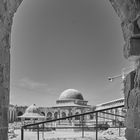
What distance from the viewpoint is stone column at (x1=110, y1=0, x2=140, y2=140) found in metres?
2.72

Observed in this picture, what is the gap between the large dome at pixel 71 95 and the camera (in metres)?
43.3

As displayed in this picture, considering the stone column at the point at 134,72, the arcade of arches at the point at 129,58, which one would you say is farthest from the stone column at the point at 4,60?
the stone column at the point at 134,72

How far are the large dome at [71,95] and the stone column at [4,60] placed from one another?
40.3m

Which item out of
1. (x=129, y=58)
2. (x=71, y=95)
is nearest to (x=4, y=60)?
(x=129, y=58)

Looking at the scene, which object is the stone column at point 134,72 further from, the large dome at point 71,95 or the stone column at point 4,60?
the large dome at point 71,95

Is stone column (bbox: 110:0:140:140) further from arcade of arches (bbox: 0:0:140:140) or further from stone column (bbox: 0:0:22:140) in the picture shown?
stone column (bbox: 0:0:22:140)

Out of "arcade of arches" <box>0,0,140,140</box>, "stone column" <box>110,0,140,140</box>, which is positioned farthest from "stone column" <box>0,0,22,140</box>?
"stone column" <box>110,0,140,140</box>

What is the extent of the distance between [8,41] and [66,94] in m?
41.5

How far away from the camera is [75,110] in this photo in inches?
1615

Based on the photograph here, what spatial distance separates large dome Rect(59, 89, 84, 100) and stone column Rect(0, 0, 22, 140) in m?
40.3

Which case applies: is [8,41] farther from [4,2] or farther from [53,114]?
[53,114]

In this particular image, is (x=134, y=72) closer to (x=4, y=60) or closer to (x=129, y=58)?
(x=129, y=58)

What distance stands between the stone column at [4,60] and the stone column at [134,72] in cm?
149

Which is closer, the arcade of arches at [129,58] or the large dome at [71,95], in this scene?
the arcade of arches at [129,58]
